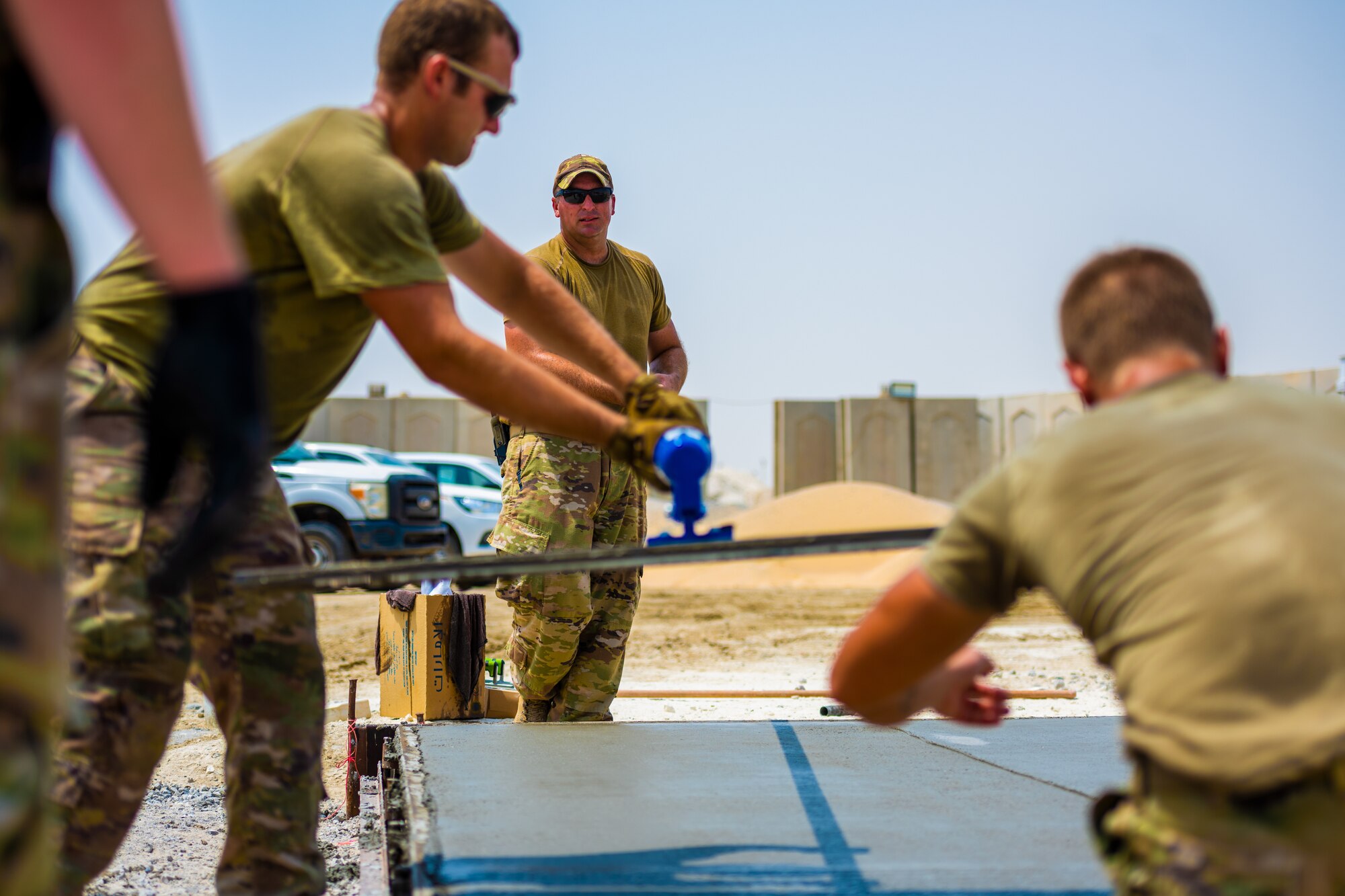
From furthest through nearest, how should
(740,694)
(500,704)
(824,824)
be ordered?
(740,694) < (500,704) < (824,824)

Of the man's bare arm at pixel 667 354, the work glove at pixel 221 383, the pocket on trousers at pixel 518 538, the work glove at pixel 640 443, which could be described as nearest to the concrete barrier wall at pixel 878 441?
the man's bare arm at pixel 667 354

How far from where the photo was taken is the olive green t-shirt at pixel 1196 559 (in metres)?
1.21

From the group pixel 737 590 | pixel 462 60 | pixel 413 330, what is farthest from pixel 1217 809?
pixel 737 590

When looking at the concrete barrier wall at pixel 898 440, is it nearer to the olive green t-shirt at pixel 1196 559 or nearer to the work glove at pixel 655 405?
the work glove at pixel 655 405

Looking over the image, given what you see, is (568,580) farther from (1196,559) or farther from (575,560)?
(1196,559)

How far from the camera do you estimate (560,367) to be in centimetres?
429

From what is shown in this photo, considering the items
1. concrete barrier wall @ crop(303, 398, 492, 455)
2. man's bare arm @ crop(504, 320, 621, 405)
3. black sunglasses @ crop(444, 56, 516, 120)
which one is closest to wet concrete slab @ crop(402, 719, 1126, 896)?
man's bare arm @ crop(504, 320, 621, 405)

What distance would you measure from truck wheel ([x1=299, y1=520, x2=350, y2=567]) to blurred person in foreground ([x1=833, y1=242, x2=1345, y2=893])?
9.67 metres

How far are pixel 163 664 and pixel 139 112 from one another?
113cm

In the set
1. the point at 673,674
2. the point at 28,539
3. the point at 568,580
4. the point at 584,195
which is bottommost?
the point at 673,674

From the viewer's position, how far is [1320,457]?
1284 mm

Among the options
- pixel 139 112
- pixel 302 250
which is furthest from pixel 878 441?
pixel 139 112

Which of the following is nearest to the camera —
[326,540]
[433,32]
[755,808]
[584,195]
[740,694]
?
[433,32]

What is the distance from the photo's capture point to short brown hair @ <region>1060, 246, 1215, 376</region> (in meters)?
1.42
